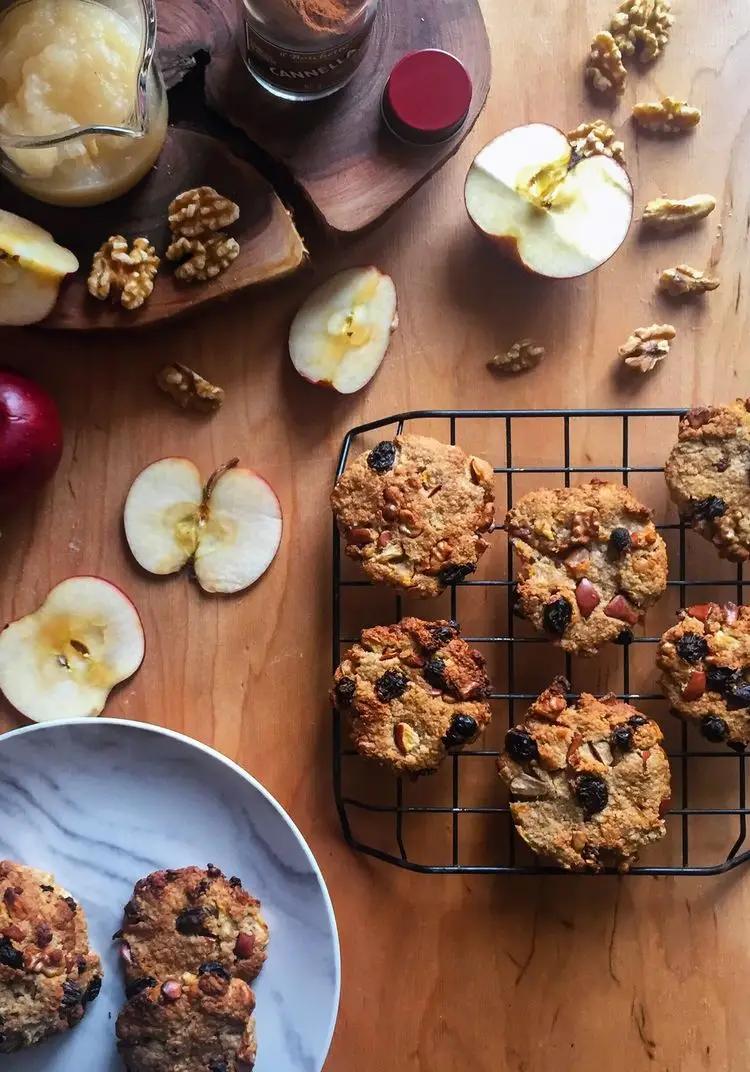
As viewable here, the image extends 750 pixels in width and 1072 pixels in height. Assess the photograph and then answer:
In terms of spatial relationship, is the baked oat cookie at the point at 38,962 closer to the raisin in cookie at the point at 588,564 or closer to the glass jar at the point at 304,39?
the raisin in cookie at the point at 588,564

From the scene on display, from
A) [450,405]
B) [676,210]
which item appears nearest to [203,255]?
[450,405]

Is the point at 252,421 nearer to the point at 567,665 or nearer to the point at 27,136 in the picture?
the point at 27,136

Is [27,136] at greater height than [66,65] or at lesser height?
lesser

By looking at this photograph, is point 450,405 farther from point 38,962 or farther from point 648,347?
point 38,962

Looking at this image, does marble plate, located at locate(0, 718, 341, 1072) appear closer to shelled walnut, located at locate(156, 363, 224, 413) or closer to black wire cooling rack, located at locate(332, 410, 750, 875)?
black wire cooling rack, located at locate(332, 410, 750, 875)

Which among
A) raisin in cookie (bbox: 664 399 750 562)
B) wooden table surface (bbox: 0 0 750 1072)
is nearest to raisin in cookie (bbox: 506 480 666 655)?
raisin in cookie (bbox: 664 399 750 562)

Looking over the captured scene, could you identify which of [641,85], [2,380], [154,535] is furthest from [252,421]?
[641,85]

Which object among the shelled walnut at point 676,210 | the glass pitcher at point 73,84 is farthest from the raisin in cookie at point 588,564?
the glass pitcher at point 73,84
